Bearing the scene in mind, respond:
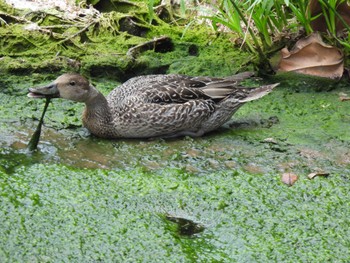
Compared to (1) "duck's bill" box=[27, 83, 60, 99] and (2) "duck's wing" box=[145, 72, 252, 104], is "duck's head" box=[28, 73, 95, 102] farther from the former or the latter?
(2) "duck's wing" box=[145, 72, 252, 104]

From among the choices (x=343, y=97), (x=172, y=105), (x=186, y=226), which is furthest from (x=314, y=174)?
(x=343, y=97)

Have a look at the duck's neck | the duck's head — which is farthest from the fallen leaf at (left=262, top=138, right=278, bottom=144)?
the duck's head

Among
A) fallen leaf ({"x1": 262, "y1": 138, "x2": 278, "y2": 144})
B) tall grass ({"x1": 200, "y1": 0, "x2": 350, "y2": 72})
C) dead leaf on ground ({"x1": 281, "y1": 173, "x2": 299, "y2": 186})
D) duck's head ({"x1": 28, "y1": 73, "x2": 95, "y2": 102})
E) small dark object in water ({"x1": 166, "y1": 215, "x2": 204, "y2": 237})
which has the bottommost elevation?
fallen leaf ({"x1": 262, "y1": 138, "x2": 278, "y2": 144})

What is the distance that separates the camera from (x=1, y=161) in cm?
586

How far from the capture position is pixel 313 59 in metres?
7.91

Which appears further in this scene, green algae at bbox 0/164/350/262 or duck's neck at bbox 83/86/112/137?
duck's neck at bbox 83/86/112/137

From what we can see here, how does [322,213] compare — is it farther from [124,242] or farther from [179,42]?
[179,42]

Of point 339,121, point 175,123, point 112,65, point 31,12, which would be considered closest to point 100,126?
point 175,123

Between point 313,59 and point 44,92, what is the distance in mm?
3015

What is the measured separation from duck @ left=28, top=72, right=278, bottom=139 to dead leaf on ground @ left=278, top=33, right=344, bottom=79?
3.41ft

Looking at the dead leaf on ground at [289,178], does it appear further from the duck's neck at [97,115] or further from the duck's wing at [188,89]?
the duck's neck at [97,115]

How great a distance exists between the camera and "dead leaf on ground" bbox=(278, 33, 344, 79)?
776 centimetres

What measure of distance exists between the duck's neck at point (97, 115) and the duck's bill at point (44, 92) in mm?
366

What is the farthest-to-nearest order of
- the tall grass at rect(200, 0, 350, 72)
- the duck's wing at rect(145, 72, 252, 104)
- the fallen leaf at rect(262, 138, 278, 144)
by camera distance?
the tall grass at rect(200, 0, 350, 72), the duck's wing at rect(145, 72, 252, 104), the fallen leaf at rect(262, 138, 278, 144)
